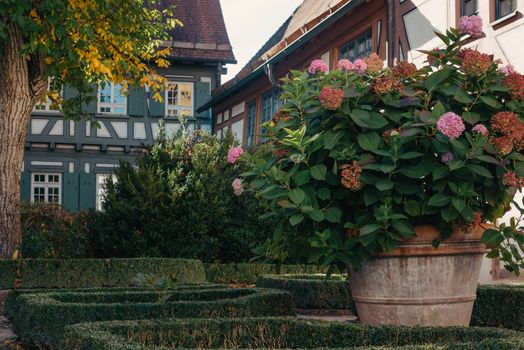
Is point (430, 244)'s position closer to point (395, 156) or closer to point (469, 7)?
point (395, 156)

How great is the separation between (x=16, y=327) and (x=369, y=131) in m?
4.21

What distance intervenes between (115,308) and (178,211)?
26.8 ft

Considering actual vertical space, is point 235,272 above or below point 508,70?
below

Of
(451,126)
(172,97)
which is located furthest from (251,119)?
(451,126)

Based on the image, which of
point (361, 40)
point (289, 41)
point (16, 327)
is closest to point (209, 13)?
point (289, 41)

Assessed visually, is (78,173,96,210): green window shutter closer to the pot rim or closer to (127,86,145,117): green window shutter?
(127,86,145,117): green window shutter

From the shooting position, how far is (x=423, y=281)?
5.53m

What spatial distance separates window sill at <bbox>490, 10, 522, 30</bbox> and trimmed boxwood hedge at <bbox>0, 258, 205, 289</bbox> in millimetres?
5770

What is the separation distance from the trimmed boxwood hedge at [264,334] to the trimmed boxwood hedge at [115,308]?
1.24m

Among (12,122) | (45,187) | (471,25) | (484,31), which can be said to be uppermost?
(484,31)

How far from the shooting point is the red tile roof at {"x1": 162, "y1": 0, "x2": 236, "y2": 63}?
1003 inches

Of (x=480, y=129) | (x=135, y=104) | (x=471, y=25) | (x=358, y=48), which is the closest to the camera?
(x=480, y=129)

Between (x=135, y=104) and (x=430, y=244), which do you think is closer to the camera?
(x=430, y=244)

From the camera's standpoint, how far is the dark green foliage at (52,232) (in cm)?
1456
